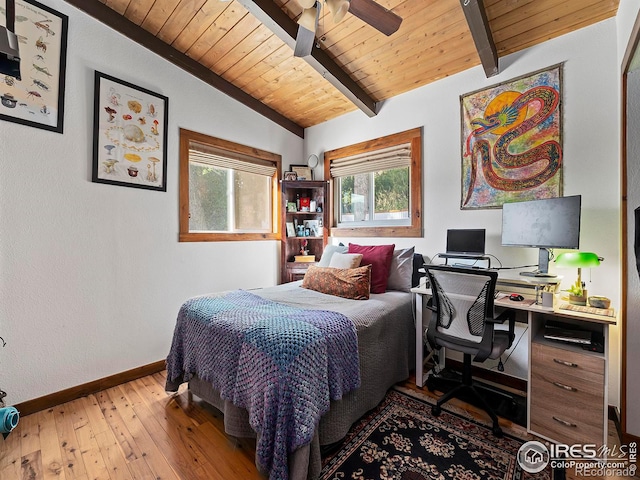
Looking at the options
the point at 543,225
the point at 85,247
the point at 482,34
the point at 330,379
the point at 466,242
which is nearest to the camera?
the point at 330,379

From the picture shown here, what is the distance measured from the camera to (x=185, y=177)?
9.46 feet

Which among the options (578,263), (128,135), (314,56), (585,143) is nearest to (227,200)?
(128,135)

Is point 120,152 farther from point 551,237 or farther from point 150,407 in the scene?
point 551,237

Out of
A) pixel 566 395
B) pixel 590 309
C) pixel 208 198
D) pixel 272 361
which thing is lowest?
pixel 566 395

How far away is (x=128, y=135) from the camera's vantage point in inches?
98.0

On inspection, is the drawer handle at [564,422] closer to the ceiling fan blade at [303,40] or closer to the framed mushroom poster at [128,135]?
the ceiling fan blade at [303,40]

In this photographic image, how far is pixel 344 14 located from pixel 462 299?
1.86 meters

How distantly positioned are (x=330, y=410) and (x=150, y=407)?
1.38 meters

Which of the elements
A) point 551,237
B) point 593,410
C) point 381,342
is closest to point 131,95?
point 381,342

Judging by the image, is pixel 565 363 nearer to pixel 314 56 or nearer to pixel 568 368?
pixel 568 368

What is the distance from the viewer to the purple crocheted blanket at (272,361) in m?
1.33

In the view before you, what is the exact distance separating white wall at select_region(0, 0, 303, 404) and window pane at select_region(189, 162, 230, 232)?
0.24 m

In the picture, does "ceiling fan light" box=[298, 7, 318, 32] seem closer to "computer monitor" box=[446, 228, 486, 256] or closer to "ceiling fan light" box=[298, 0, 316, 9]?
"ceiling fan light" box=[298, 0, 316, 9]

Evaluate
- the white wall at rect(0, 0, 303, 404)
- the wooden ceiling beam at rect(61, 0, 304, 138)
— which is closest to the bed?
the white wall at rect(0, 0, 303, 404)
